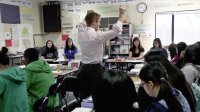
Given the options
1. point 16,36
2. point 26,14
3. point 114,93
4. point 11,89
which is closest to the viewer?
point 114,93

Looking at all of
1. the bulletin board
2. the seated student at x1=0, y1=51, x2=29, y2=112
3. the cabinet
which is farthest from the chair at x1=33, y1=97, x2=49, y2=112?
the cabinet

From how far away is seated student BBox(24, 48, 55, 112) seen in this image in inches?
114

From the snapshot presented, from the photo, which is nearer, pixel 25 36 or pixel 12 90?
pixel 12 90

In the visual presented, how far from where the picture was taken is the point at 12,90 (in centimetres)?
233

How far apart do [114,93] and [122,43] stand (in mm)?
7146

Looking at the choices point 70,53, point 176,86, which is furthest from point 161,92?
point 70,53

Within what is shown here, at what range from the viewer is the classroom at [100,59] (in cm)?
135

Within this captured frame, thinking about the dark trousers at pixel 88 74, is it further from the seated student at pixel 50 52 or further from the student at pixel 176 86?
the seated student at pixel 50 52

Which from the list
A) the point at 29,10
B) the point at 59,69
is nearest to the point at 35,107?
the point at 59,69

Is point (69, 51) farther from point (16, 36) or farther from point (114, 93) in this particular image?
point (114, 93)

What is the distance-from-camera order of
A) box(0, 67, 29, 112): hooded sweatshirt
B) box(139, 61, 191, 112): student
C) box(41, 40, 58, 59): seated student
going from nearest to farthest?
box(139, 61, 191, 112): student, box(0, 67, 29, 112): hooded sweatshirt, box(41, 40, 58, 59): seated student

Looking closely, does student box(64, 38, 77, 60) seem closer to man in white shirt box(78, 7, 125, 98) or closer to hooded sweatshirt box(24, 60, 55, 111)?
hooded sweatshirt box(24, 60, 55, 111)

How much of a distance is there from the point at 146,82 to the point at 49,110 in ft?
6.51

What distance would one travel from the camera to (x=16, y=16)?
7.92m
